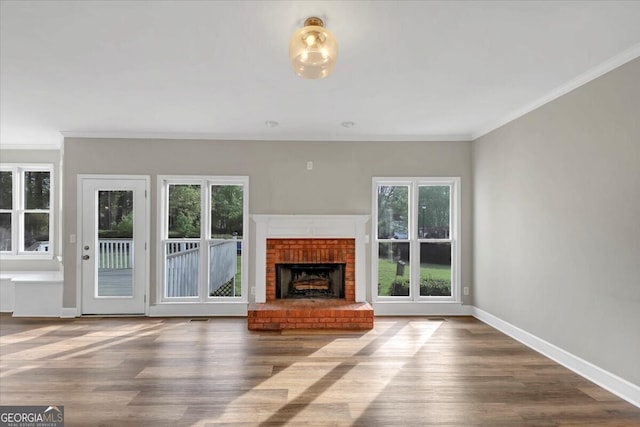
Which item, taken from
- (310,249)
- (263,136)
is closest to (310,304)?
(310,249)

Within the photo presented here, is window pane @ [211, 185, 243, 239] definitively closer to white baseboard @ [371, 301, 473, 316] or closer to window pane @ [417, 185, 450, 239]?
white baseboard @ [371, 301, 473, 316]

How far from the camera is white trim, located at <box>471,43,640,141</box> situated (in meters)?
2.60

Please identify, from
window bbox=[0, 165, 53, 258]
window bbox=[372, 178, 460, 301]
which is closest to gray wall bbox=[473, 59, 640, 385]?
window bbox=[372, 178, 460, 301]

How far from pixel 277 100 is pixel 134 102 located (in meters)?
1.52

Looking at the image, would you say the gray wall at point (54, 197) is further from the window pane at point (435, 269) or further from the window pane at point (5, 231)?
the window pane at point (435, 269)

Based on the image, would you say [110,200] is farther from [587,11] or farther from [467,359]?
[587,11]

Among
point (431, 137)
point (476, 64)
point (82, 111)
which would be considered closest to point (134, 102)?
point (82, 111)

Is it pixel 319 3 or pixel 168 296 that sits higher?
pixel 319 3

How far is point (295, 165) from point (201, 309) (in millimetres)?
2490

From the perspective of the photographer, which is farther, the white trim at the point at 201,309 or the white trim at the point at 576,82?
the white trim at the point at 201,309

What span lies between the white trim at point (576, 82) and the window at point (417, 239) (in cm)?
123

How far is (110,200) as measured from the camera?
491cm

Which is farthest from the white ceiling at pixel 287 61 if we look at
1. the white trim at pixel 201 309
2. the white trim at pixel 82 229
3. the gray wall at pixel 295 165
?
the white trim at pixel 201 309

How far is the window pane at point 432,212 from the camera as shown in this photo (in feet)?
16.9
